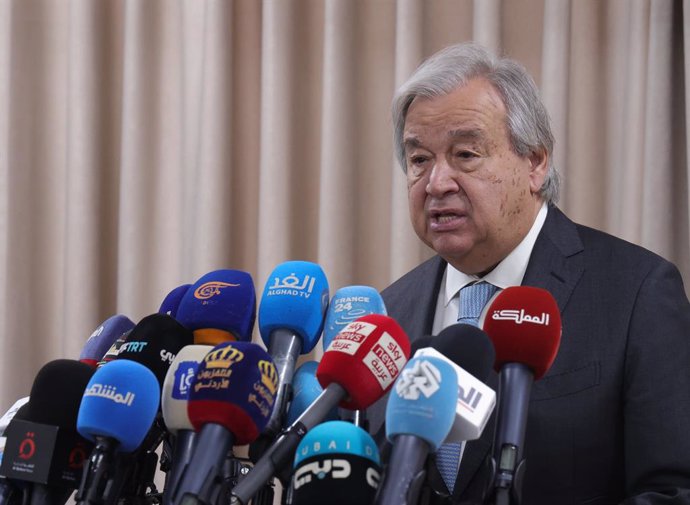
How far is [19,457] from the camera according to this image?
46.5 inches

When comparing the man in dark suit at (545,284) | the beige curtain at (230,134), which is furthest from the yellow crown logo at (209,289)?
the beige curtain at (230,134)

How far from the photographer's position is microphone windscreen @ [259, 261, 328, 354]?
1409 millimetres

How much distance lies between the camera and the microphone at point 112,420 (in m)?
1.12

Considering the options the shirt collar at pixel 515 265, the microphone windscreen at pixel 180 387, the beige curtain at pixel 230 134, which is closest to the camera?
the microphone windscreen at pixel 180 387

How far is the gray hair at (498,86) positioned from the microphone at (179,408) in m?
1.00

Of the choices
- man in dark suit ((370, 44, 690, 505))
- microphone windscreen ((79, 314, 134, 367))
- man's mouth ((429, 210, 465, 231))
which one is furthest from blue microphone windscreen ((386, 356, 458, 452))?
man's mouth ((429, 210, 465, 231))

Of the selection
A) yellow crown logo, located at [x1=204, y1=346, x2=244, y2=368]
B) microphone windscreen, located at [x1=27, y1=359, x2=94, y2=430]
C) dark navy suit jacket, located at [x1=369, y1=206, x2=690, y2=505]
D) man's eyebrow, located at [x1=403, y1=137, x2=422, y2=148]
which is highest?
man's eyebrow, located at [x1=403, y1=137, x2=422, y2=148]

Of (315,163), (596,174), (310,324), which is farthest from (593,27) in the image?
(310,324)

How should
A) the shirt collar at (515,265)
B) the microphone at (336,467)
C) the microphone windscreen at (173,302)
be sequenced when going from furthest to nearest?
the shirt collar at (515,265)
the microphone windscreen at (173,302)
the microphone at (336,467)

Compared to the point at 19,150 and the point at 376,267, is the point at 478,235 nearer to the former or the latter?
the point at 376,267

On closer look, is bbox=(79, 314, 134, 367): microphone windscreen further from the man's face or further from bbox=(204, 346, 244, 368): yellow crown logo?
the man's face

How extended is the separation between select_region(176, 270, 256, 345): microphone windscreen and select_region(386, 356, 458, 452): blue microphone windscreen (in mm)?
430

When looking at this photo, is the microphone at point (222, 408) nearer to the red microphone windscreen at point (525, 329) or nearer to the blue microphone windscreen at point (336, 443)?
the blue microphone windscreen at point (336, 443)

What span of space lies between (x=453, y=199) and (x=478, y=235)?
10 cm
